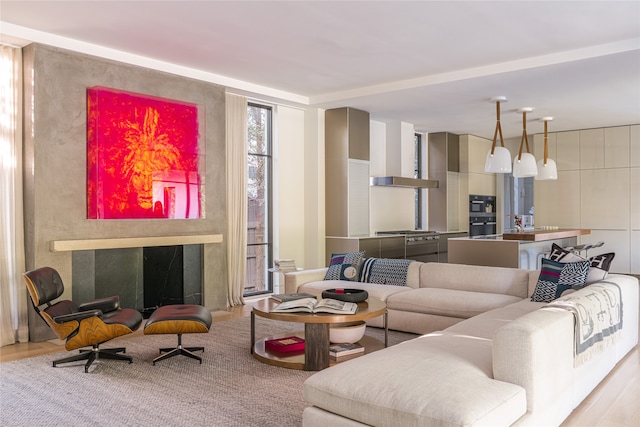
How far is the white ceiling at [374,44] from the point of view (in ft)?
13.5

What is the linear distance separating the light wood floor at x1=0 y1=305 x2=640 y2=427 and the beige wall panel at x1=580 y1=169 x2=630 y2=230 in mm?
5633

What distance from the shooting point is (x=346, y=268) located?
5.50m

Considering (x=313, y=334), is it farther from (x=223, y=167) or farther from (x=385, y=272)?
(x=223, y=167)

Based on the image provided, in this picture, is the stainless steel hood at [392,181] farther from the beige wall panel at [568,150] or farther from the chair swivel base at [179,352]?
the chair swivel base at [179,352]

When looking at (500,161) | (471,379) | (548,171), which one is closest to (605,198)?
(548,171)

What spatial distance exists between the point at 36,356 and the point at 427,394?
3373mm

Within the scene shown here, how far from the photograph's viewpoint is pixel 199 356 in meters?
3.99

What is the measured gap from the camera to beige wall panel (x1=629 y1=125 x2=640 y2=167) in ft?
29.1

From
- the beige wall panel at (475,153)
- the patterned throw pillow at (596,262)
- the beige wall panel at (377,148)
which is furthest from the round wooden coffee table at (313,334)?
the beige wall panel at (475,153)

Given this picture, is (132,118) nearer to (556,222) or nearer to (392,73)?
(392,73)

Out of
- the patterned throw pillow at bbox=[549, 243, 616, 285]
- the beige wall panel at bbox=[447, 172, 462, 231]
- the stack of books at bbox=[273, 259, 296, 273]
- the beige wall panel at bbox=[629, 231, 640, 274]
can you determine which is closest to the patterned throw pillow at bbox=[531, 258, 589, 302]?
the patterned throw pillow at bbox=[549, 243, 616, 285]

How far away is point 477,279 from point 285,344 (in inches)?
75.5

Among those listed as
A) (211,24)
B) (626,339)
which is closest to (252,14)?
(211,24)

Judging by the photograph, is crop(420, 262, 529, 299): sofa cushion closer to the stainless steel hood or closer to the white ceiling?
the white ceiling
